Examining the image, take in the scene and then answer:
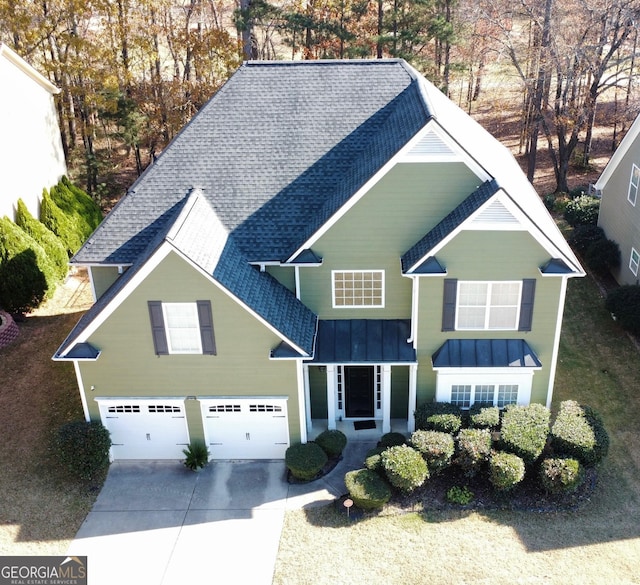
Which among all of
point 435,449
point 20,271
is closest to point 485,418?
point 435,449

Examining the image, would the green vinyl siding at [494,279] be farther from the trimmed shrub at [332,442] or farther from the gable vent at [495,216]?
the trimmed shrub at [332,442]

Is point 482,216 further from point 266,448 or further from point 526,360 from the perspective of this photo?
point 266,448

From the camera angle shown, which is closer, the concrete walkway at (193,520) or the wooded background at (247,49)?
the concrete walkway at (193,520)

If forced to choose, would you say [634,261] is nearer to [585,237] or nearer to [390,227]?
[585,237]

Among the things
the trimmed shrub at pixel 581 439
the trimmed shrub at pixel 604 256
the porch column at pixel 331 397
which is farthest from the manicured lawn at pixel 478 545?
the trimmed shrub at pixel 604 256

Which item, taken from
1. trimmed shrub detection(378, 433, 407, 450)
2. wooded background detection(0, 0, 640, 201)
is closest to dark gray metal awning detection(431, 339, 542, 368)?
trimmed shrub detection(378, 433, 407, 450)

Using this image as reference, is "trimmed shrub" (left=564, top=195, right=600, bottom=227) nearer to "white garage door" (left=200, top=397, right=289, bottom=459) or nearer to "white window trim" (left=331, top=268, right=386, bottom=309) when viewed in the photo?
"white window trim" (left=331, top=268, right=386, bottom=309)

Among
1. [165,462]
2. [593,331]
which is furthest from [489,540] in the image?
[593,331]
